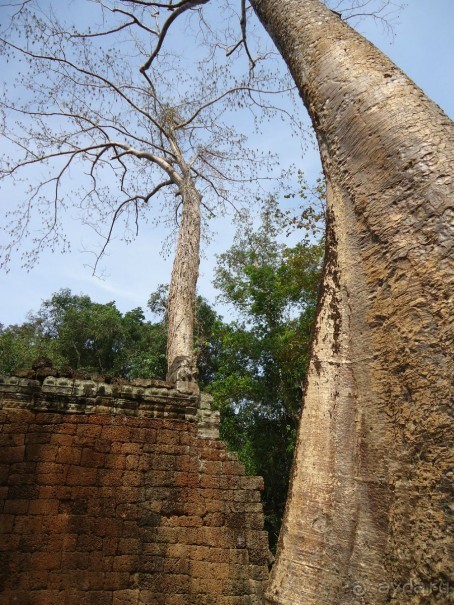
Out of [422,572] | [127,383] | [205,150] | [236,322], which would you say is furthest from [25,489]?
[236,322]

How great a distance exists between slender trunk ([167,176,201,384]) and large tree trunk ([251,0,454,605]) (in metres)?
4.01

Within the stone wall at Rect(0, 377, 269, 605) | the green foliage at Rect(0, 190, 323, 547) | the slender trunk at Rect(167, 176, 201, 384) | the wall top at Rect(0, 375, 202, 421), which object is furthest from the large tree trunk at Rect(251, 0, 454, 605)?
the green foliage at Rect(0, 190, 323, 547)

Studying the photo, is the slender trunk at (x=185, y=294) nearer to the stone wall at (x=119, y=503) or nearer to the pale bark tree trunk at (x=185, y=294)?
the pale bark tree trunk at (x=185, y=294)

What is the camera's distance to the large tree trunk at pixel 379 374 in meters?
1.29

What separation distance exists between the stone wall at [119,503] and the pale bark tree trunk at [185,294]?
4.02 ft

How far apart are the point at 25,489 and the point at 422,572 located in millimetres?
3441

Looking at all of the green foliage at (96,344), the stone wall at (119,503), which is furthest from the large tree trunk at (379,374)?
the green foliage at (96,344)

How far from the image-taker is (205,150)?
9375mm

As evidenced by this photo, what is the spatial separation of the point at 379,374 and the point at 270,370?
1187 centimetres

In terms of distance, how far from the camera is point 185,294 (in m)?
6.86

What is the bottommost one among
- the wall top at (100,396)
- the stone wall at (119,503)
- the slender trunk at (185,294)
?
the stone wall at (119,503)

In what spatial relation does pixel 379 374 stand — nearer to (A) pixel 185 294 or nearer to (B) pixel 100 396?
(B) pixel 100 396

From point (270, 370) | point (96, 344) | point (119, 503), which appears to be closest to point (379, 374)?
point (119, 503)

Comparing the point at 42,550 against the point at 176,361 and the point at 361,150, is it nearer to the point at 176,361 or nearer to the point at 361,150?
the point at 176,361
